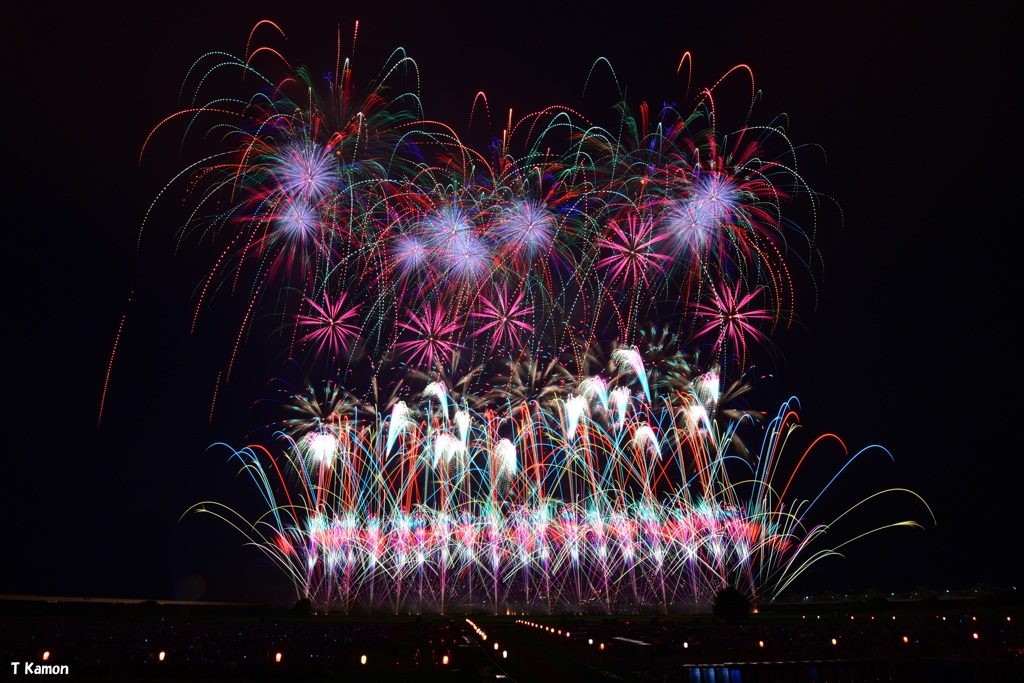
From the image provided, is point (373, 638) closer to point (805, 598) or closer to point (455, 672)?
point (455, 672)

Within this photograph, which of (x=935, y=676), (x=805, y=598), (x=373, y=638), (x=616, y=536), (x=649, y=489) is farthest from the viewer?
(x=805, y=598)

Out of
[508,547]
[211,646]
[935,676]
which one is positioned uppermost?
[508,547]

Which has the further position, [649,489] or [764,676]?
[649,489]

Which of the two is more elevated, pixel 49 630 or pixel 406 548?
pixel 406 548

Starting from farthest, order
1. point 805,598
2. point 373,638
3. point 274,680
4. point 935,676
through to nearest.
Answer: point 805,598 → point 373,638 → point 274,680 → point 935,676

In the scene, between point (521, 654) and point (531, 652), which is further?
point (531, 652)

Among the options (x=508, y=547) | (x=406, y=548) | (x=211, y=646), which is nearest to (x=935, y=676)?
(x=211, y=646)

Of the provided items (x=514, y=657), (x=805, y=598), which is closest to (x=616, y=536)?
(x=514, y=657)
